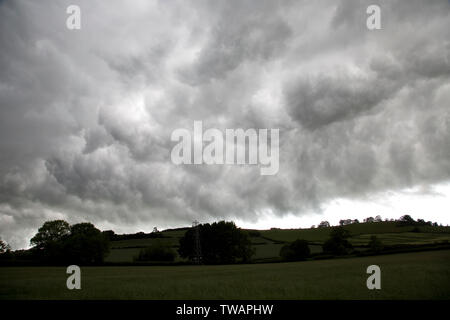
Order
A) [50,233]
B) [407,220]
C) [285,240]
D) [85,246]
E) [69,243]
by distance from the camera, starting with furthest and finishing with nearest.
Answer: [407,220]
[285,240]
[50,233]
[85,246]
[69,243]

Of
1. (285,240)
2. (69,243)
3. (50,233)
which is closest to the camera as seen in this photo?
(69,243)

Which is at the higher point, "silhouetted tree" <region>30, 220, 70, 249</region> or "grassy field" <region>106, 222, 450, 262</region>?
"silhouetted tree" <region>30, 220, 70, 249</region>

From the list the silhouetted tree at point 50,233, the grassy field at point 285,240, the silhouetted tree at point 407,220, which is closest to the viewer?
the silhouetted tree at point 50,233

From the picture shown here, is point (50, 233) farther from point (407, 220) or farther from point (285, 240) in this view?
point (407, 220)

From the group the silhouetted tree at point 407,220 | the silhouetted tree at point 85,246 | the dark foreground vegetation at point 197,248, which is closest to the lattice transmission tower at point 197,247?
the dark foreground vegetation at point 197,248

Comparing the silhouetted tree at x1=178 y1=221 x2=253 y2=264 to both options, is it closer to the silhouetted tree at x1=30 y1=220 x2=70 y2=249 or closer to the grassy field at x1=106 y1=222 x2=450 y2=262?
the grassy field at x1=106 y1=222 x2=450 y2=262

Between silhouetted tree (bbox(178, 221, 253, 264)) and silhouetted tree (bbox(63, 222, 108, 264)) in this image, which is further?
silhouetted tree (bbox(178, 221, 253, 264))

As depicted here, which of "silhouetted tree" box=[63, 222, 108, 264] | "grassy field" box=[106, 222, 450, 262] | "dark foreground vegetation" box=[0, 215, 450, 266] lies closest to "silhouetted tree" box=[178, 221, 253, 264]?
"dark foreground vegetation" box=[0, 215, 450, 266]

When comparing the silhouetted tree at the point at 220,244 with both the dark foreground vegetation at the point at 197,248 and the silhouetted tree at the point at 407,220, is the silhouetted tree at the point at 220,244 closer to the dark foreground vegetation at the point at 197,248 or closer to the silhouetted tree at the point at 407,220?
the dark foreground vegetation at the point at 197,248

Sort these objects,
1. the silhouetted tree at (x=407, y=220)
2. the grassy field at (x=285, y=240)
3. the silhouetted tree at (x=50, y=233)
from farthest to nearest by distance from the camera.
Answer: the silhouetted tree at (x=407, y=220), the grassy field at (x=285, y=240), the silhouetted tree at (x=50, y=233)

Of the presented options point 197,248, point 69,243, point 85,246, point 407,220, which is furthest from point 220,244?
point 407,220
